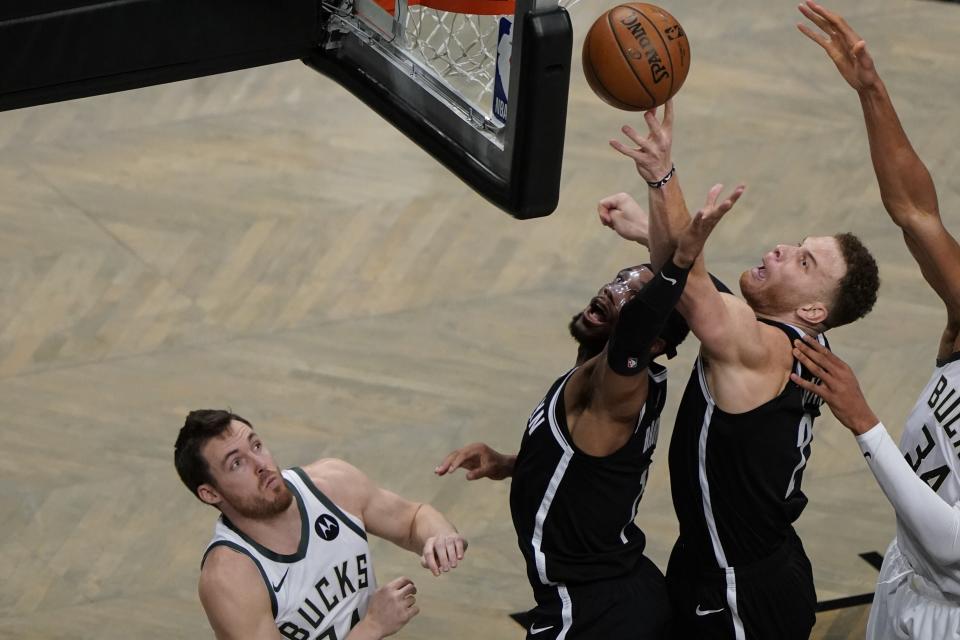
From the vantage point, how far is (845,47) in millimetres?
3900

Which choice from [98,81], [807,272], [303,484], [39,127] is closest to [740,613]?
[807,272]

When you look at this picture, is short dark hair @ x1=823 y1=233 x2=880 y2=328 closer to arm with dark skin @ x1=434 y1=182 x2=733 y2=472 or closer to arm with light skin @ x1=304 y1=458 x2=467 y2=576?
arm with dark skin @ x1=434 y1=182 x2=733 y2=472

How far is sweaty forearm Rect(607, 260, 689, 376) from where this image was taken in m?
3.38

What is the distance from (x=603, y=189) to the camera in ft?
24.3

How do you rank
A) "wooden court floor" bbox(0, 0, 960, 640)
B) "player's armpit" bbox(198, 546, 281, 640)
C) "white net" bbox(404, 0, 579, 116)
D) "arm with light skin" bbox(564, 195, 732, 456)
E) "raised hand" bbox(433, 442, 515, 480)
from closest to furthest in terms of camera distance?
"white net" bbox(404, 0, 579, 116)
"arm with light skin" bbox(564, 195, 732, 456)
"player's armpit" bbox(198, 546, 281, 640)
"raised hand" bbox(433, 442, 515, 480)
"wooden court floor" bbox(0, 0, 960, 640)

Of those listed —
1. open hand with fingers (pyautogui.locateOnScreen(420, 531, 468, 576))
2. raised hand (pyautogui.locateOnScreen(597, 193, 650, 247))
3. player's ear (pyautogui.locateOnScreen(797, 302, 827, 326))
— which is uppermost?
raised hand (pyautogui.locateOnScreen(597, 193, 650, 247))

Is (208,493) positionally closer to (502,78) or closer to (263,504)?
(263,504)

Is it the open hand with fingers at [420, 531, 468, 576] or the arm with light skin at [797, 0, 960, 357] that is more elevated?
the arm with light skin at [797, 0, 960, 357]

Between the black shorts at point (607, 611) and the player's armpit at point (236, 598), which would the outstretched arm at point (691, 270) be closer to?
the black shorts at point (607, 611)

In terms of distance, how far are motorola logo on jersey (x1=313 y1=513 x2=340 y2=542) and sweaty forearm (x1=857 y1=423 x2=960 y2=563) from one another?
1.39 m

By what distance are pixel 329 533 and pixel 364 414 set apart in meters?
2.15

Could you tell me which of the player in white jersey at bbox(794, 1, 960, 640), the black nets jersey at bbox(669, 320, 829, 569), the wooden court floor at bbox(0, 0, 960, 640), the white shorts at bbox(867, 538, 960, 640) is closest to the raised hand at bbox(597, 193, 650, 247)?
the black nets jersey at bbox(669, 320, 829, 569)

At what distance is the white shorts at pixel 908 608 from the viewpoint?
3.99m

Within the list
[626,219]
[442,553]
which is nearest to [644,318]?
[626,219]
